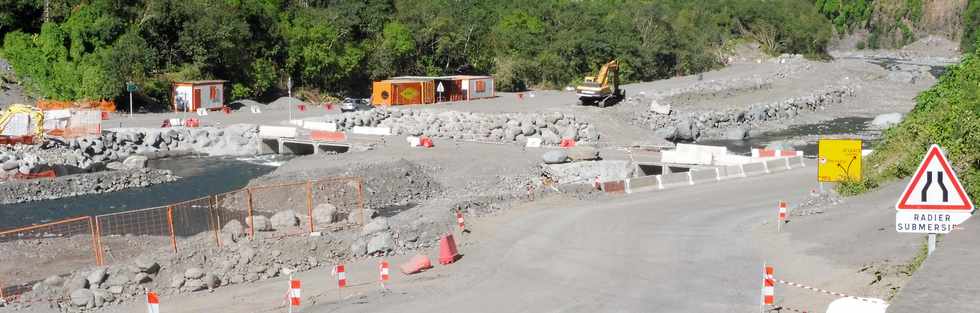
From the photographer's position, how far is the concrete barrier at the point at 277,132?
172 feet

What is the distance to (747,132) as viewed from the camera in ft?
214

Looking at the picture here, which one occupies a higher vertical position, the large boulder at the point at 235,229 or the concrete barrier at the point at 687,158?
the concrete barrier at the point at 687,158

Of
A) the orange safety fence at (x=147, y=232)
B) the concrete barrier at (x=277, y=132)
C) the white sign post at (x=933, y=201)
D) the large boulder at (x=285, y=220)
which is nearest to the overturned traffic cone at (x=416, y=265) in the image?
the orange safety fence at (x=147, y=232)

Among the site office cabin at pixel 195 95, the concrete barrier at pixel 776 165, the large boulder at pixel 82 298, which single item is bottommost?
the large boulder at pixel 82 298

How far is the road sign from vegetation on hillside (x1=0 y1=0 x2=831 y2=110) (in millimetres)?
55477

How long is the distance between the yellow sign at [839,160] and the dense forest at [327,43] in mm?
44033

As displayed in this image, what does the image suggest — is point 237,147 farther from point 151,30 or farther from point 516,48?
point 516,48

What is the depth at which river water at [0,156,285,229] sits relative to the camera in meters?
36.3

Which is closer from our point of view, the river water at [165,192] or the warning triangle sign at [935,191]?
the warning triangle sign at [935,191]

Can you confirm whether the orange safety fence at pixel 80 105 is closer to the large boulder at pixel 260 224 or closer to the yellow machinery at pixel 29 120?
the yellow machinery at pixel 29 120

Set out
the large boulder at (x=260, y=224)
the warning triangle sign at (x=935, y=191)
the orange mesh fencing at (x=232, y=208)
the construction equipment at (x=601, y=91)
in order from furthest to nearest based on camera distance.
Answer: the construction equipment at (x=601, y=91), the orange mesh fencing at (x=232, y=208), the large boulder at (x=260, y=224), the warning triangle sign at (x=935, y=191)

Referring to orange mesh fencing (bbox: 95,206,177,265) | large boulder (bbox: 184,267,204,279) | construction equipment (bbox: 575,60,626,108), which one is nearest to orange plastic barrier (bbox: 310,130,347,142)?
orange mesh fencing (bbox: 95,206,177,265)

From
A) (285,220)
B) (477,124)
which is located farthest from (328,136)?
(285,220)

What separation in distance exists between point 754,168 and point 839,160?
9.19 m
